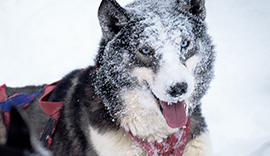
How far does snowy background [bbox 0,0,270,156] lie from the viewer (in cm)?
346

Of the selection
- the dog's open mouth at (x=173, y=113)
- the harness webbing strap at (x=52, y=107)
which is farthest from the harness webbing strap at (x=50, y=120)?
the dog's open mouth at (x=173, y=113)

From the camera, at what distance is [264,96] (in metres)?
3.81

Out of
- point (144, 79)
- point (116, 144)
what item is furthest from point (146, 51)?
point (116, 144)

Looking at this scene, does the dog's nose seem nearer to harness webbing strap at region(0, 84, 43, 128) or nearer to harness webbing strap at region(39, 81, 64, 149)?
harness webbing strap at region(39, 81, 64, 149)

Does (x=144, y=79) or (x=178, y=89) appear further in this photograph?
(x=144, y=79)

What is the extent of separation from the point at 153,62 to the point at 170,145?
781 millimetres

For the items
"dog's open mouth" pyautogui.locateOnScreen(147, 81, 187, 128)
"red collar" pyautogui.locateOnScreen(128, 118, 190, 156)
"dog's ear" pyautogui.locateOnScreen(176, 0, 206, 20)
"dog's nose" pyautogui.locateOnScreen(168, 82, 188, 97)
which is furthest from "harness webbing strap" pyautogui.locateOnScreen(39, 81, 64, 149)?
"dog's ear" pyautogui.locateOnScreen(176, 0, 206, 20)

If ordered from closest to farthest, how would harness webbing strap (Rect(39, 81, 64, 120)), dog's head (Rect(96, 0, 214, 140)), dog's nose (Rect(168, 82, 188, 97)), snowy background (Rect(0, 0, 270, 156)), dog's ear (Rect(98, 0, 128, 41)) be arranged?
dog's nose (Rect(168, 82, 188, 97)) < dog's head (Rect(96, 0, 214, 140)) < dog's ear (Rect(98, 0, 128, 41)) < harness webbing strap (Rect(39, 81, 64, 120)) < snowy background (Rect(0, 0, 270, 156))

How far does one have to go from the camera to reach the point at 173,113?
1.87m

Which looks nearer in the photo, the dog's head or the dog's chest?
the dog's head

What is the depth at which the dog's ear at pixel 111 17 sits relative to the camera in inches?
71.5

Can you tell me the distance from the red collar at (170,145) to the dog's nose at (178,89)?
58cm

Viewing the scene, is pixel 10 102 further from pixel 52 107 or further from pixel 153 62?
pixel 153 62

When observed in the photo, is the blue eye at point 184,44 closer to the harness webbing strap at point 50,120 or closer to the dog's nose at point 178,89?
the dog's nose at point 178,89
